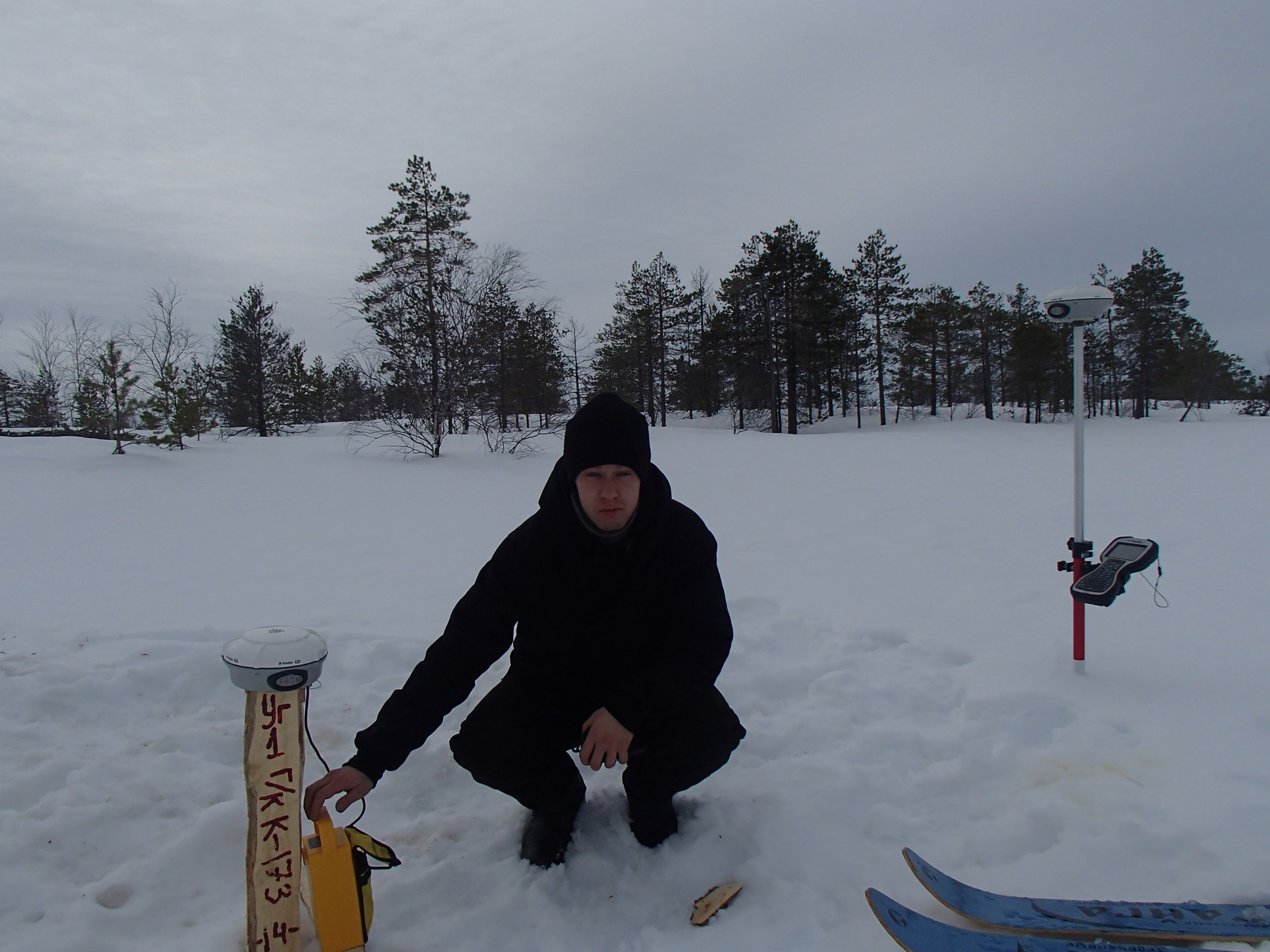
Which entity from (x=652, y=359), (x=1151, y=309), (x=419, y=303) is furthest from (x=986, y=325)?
(x=419, y=303)

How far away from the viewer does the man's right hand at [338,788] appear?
4.85ft

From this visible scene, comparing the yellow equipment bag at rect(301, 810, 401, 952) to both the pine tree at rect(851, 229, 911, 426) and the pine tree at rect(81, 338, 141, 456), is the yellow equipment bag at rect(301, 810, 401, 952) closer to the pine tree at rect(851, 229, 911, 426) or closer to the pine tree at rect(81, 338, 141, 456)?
the pine tree at rect(81, 338, 141, 456)

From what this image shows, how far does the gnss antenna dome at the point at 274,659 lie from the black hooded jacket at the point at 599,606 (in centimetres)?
45

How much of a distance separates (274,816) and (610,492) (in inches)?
42.9

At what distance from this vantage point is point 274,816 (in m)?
1.41

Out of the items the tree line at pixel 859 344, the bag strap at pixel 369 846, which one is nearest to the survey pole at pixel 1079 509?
the bag strap at pixel 369 846

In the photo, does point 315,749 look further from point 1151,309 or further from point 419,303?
point 1151,309

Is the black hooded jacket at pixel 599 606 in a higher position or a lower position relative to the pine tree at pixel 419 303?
A: lower

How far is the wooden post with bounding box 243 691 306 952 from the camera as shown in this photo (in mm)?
1378

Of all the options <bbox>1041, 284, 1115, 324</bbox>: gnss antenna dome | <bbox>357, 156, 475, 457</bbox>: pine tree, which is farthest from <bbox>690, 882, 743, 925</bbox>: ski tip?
<bbox>357, 156, 475, 457</bbox>: pine tree

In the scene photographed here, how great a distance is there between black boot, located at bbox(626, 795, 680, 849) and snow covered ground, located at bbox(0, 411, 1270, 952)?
0.16ft

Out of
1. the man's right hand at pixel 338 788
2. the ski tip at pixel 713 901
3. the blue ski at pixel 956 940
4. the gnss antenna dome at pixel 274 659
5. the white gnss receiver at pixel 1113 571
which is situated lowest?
the ski tip at pixel 713 901

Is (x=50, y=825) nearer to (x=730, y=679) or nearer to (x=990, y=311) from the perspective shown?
(x=730, y=679)

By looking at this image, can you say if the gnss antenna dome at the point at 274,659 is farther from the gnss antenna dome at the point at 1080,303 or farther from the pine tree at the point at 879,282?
the pine tree at the point at 879,282
